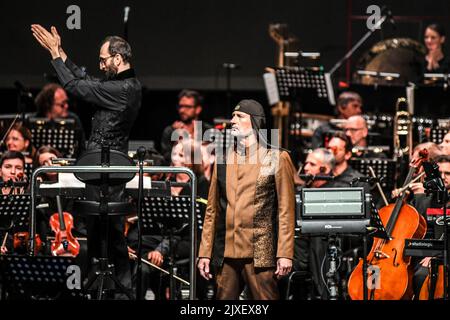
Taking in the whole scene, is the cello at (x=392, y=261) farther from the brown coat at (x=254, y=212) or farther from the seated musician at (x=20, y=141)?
the seated musician at (x=20, y=141)

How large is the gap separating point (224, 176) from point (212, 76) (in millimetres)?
6244

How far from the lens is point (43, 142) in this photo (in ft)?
33.2

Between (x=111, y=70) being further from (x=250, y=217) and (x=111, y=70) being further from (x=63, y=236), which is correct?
(x=63, y=236)

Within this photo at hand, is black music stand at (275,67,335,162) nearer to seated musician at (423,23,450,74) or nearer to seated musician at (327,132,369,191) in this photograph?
seated musician at (327,132,369,191)

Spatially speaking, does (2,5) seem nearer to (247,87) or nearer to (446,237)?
A: (247,87)

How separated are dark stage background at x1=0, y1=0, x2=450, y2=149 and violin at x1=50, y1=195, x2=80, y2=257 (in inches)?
168

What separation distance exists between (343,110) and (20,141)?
3.40m

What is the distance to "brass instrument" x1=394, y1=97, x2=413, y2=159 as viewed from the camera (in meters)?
10.2

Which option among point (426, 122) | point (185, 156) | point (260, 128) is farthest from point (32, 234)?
point (426, 122)

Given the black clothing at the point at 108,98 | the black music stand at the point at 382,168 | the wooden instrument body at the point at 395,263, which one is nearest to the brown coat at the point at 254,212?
the black clothing at the point at 108,98

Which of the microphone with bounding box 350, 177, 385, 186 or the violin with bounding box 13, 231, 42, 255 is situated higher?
the microphone with bounding box 350, 177, 385, 186

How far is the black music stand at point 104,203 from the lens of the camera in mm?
6777

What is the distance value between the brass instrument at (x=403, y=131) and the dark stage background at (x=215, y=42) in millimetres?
2502

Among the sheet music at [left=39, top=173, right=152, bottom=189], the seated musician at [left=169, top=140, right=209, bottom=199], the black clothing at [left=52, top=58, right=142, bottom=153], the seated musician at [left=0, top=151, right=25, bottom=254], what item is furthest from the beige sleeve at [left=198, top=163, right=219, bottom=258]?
the seated musician at [left=0, top=151, right=25, bottom=254]
